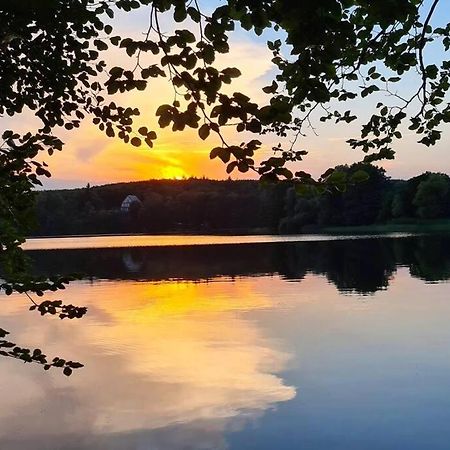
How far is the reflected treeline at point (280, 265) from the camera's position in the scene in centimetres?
3495

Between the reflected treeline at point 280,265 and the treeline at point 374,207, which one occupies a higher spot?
the treeline at point 374,207

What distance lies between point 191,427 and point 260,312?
12.9 m

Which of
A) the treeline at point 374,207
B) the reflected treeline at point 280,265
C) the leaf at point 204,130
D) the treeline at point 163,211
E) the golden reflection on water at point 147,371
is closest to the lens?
the leaf at point 204,130

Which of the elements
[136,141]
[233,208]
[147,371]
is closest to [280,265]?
[147,371]

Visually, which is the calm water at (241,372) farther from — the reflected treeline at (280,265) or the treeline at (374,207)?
the treeline at (374,207)

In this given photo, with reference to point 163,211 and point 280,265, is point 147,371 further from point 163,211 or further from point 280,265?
point 163,211

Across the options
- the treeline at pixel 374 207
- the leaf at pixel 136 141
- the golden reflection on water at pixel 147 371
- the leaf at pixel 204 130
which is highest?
the treeline at pixel 374 207

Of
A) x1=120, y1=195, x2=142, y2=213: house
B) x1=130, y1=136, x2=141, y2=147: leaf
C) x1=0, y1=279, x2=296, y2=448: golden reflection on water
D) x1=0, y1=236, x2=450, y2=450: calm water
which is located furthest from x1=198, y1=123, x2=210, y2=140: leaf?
x1=120, y1=195, x2=142, y2=213: house

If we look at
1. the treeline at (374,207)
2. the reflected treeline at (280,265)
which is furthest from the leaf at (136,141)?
the treeline at (374,207)

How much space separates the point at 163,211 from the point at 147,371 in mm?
137671

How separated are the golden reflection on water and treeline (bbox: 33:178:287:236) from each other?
353 feet

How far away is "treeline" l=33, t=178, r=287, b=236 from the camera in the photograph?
5502 inches

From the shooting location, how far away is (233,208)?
144625 millimetres

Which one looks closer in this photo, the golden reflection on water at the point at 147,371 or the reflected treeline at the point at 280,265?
the golden reflection on water at the point at 147,371
